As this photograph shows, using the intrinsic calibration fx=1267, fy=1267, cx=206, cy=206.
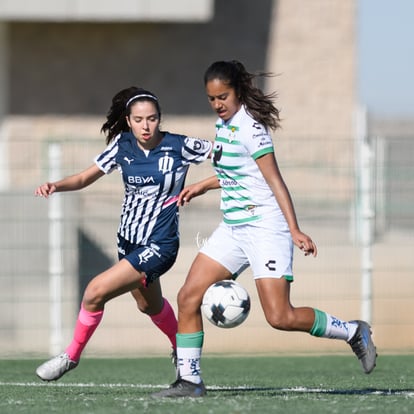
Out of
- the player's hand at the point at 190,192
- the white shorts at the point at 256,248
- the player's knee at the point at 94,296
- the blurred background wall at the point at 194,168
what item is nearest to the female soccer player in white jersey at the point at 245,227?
the white shorts at the point at 256,248

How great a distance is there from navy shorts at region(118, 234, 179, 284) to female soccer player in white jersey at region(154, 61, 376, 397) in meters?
0.48

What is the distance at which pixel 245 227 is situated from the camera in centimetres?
764

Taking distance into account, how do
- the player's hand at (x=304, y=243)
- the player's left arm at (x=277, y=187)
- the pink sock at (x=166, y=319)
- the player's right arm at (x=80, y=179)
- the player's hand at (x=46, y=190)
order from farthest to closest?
the pink sock at (x=166, y=319) < the player's right arm at (x=80, y=179) < the player's hand at (x=46, y=190) < the player's left arm at (x=277, y=187) < the player's hand at (x=304, y=243)

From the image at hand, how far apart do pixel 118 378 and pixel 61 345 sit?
3.00 m

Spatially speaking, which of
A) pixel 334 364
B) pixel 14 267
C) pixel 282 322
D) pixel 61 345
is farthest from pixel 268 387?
pixel 14 267

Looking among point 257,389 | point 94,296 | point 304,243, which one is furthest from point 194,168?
point 304,243

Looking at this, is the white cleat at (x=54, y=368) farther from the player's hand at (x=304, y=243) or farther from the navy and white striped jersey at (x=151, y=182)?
the player's hand at (x=304, y=243)

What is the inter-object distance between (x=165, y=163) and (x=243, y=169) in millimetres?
839

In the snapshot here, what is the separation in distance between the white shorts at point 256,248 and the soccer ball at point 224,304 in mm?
119

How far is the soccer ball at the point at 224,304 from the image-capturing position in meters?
7.66

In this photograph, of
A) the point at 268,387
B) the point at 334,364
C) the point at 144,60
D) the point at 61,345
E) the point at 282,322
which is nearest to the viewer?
the point at 282,322

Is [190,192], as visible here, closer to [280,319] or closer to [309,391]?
[280,319]

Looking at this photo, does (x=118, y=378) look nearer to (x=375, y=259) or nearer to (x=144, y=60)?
(x=375, y=259)

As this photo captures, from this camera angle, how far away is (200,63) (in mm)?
19094
